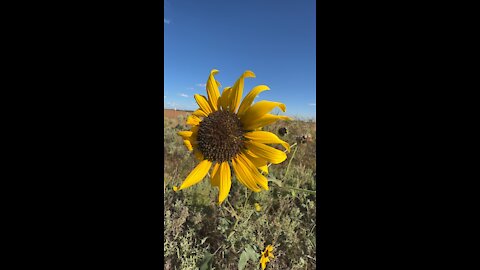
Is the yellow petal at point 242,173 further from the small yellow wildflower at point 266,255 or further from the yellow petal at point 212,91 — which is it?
the small yellow wildflower at point 266,255

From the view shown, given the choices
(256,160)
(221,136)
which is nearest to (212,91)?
(221,136)

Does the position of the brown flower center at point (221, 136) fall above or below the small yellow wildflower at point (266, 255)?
above

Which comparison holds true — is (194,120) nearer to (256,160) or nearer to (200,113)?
(200,113)

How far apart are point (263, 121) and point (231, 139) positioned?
5.0 inches

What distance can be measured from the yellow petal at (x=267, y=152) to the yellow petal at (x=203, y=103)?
19cm

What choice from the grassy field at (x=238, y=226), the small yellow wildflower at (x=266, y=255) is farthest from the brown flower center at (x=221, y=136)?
the small yellow wildflower at (x=266, y=255)

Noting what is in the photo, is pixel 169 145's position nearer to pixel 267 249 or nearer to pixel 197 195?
pixel 197 195

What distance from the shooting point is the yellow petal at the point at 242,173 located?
859 millimetres

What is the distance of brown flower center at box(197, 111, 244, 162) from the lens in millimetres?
846

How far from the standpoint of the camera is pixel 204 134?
86 cm

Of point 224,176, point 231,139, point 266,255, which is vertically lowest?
point 266,255

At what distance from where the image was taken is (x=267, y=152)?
827mm
